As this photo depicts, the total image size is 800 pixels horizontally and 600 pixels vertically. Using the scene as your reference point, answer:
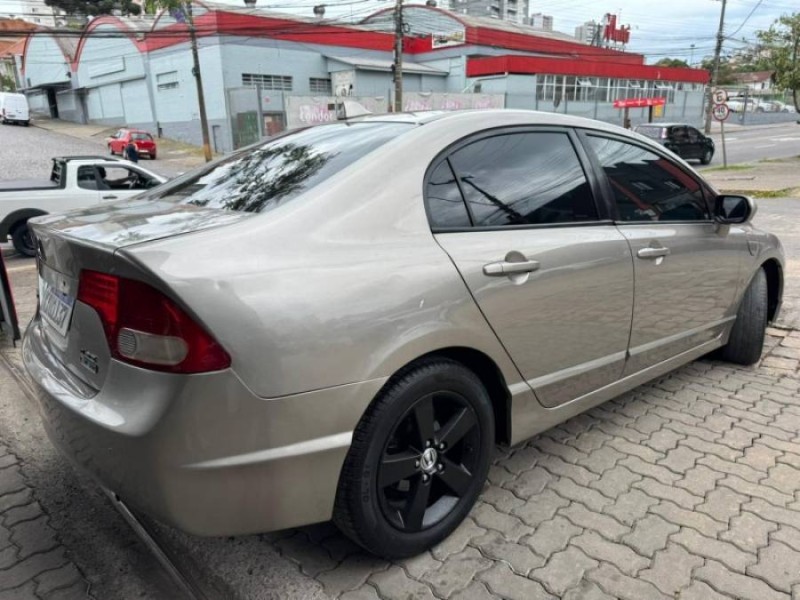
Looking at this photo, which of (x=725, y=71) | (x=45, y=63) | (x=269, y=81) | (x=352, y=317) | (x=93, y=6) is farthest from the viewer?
(x=725, y=71)

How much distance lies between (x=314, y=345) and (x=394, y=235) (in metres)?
0.52

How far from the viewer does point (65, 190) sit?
9.33 m

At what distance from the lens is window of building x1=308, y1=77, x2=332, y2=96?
36469mm

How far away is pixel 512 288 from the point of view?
7.59ft

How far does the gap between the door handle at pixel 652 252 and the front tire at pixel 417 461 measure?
1.14m

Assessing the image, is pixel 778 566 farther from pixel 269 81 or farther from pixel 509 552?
pixel 269 81

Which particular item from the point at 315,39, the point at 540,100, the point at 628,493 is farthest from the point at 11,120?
the point at 628,493

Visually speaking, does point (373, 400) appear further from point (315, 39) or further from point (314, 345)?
point (315, 39)

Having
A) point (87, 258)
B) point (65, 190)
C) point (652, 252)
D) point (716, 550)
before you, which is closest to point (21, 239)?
point (65, 190)

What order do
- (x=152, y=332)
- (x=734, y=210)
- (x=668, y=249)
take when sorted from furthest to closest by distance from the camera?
(x=734, y=210) → (x=668, y=249) → (x=152, y=332)

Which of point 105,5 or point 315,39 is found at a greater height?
point 105,5

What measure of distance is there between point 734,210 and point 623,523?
2.03 meters

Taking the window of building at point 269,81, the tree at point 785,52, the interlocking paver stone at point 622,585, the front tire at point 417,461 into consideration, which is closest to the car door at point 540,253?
the front tire at point 417,461

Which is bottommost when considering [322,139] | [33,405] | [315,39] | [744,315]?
[33,405]
